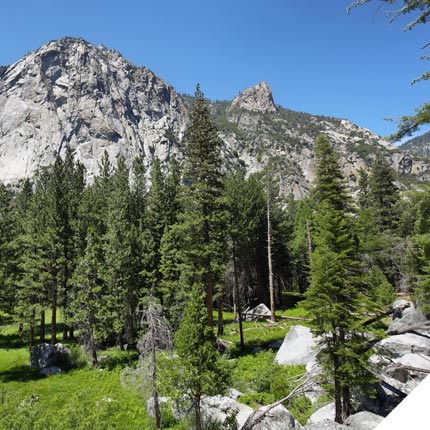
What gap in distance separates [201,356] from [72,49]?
7445 inches

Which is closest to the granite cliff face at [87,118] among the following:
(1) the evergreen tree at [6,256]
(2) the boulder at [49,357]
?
(1) the evergreen tree at [6,256]

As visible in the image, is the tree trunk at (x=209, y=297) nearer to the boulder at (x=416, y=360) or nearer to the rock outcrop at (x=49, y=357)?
the boulder at (x=416, y=360)

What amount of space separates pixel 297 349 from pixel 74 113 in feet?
497

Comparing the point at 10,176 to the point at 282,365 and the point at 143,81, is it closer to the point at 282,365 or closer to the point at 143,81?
the point at 143,81

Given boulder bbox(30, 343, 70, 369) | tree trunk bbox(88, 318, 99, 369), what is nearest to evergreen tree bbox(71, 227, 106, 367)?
tree trunk bbox(88, 318, 99, 369)

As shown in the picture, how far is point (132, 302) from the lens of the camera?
3334 centimetres

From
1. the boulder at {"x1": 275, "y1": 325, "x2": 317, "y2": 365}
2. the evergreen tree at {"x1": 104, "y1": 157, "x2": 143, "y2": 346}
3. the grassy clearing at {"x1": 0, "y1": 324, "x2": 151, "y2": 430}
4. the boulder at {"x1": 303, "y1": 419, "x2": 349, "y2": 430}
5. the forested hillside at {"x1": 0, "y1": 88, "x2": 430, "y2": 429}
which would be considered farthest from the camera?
the evergreen tree at {"x1": 104, "y1": 157, "x2": 143, "y2": 346}

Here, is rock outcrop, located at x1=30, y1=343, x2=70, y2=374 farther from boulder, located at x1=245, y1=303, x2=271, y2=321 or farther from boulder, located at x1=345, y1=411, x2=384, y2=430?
boulder, located at x1=345, y1=411, x2=384, y2=430

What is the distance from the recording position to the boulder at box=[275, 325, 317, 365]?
23.6 m

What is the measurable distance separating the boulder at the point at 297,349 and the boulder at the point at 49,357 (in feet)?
57.9

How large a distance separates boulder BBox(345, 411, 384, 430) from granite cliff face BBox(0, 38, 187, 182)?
445 feet

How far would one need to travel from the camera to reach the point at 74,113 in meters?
149

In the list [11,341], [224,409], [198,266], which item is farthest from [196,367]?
[11,341]

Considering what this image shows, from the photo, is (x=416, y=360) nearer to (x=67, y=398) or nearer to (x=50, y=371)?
(x=67, y=398)
